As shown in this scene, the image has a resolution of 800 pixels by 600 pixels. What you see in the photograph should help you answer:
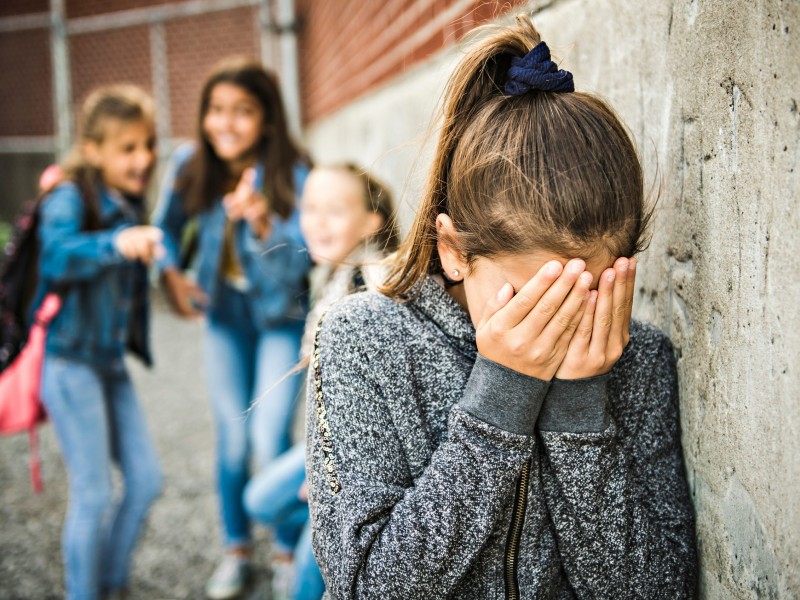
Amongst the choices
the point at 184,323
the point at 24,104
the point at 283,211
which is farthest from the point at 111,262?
the point at 24,104

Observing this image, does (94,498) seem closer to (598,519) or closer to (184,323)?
(598,519)

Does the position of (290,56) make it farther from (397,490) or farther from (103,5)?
(397,490)

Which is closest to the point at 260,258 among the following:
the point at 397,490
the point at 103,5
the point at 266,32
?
the point at 397,490

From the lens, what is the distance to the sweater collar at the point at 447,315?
55.9 inches

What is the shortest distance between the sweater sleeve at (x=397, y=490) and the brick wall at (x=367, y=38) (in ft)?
2.92

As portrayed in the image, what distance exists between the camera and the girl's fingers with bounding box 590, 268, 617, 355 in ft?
3.96

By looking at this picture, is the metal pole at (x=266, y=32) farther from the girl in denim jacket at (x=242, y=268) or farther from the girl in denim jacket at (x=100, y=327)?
the girl in denim jacket at (x=100, y=327)

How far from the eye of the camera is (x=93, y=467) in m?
2.75

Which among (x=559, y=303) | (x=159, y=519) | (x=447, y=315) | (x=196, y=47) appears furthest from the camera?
(x=196, y=47)

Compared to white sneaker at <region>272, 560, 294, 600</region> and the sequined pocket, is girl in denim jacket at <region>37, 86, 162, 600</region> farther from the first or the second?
the sequined pocket

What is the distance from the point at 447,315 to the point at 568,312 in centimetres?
29

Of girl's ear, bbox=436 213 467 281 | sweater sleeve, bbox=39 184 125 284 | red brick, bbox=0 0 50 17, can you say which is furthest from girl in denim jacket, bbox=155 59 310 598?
red brick, bbox=0 0 50 17

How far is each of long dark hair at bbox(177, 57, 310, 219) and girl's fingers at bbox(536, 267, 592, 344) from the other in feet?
7.16

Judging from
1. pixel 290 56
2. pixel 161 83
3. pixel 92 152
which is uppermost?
pixel 161 83
